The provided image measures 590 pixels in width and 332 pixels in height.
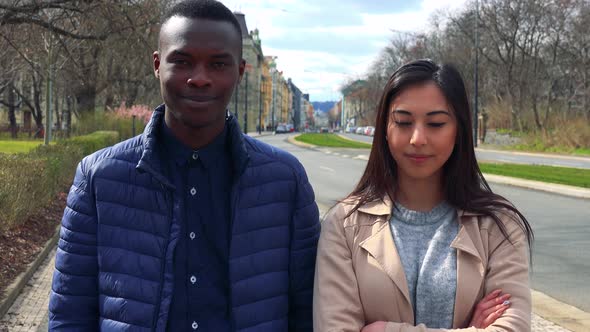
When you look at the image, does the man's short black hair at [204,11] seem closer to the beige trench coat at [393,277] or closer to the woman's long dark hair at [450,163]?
the woman's long dark hair at [450,163]

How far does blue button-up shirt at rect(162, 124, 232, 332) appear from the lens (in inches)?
82.4

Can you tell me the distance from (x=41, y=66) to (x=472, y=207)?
746 inches

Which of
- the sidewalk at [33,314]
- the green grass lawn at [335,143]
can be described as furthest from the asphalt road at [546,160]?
the sidewalk at [33,314]

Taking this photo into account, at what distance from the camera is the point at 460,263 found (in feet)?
6.98

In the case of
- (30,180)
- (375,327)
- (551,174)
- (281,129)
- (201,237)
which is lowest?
(281,129)

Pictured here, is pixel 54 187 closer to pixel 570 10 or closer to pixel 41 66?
pixel 41 66

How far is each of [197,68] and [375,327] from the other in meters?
1.00

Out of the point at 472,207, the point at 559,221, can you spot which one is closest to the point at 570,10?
the point at 559,221

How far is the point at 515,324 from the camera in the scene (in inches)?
81.9

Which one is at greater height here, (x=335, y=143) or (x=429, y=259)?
(x=429, y=259)

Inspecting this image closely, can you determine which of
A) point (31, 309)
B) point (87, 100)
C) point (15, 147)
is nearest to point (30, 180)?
point (31, 309)

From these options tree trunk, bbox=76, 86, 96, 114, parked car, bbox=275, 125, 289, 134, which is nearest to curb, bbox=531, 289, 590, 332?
tree trunk, bbox=76, 86, 96, 114

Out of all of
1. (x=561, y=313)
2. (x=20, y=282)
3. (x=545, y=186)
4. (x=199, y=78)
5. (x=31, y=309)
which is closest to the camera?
(x=199, y=78)

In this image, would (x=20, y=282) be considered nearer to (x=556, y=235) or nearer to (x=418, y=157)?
(x=418, y=157)
